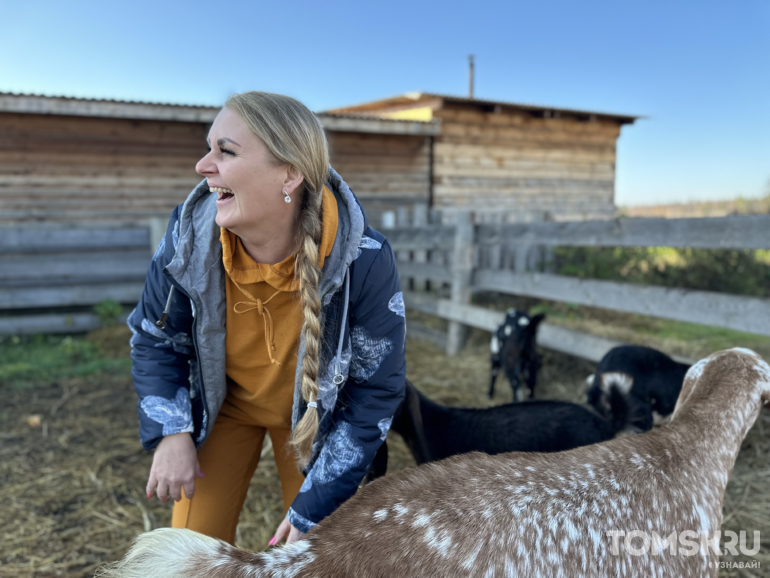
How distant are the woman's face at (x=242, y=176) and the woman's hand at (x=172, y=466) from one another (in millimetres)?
826

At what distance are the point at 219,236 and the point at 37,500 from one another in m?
2.64

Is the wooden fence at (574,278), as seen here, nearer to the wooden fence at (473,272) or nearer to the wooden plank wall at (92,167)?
the wooden fence at (473,272)

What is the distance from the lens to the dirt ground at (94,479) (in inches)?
112

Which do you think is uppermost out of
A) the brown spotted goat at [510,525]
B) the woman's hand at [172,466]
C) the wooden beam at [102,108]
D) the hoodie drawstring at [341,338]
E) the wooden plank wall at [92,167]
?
the wooden beam at [102,108]

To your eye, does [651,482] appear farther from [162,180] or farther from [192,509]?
[162,180]

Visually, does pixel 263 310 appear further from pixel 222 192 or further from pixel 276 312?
pixel 222 192

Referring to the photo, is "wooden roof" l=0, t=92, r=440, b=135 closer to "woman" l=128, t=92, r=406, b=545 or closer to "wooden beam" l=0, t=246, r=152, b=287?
"wooden beam" l=0, t=246, r=152, b=287

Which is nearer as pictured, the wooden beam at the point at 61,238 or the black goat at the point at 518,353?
the black goat at the point at 518,353

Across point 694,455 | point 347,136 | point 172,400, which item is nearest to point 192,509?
point 172,400

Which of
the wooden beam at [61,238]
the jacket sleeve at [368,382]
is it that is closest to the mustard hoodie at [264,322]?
the jacket sleeve at [368,382]

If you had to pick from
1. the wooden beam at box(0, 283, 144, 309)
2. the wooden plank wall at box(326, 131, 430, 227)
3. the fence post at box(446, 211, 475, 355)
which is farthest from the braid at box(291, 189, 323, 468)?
the wooden plank wall at box(326, 131, 430, 227)

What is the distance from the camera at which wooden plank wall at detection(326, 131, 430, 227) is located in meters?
12.2

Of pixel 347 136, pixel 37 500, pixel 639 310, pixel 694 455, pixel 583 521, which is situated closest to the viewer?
pixel 583 521

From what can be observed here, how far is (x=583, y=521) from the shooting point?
1.23 meters
